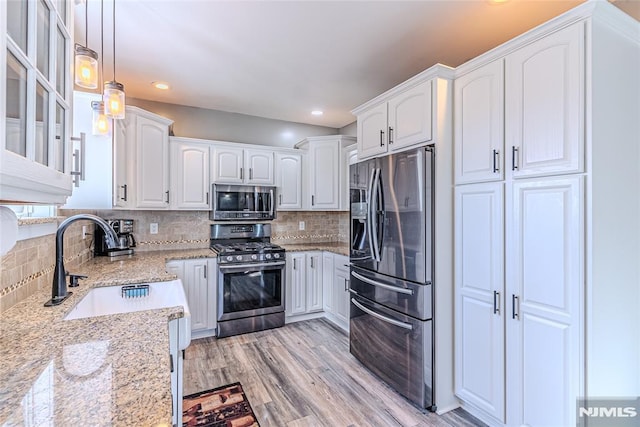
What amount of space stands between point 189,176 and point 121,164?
73cm

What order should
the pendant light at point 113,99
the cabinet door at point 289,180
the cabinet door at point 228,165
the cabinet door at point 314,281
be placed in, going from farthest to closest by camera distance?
the cabinet door at point 289,180 → the cabinet door at point 314,281 → the cabinet door at point 228,165 → the pendant light at point 113,99

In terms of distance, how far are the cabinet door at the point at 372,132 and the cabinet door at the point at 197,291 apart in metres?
2.00

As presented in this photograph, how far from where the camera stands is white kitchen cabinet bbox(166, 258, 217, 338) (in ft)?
10.3

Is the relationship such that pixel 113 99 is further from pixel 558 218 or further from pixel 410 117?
pixel 558 218

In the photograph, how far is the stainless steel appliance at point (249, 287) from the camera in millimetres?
3256

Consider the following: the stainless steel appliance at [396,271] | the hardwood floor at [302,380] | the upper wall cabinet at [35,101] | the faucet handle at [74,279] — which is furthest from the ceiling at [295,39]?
the hardwood floor at [302,380]

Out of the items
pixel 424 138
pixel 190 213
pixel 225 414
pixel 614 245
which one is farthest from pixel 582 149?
pixel 190 213

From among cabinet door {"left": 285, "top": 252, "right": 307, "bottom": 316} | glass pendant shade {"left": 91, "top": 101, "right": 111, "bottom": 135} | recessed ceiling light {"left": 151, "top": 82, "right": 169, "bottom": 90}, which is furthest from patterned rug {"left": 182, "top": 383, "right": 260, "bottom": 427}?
recessed ceiling light {"left": 151, "top": 82, "right": 169, "bottom": 90}

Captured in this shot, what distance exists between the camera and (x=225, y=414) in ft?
6.65

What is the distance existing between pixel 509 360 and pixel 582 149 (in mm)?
1206

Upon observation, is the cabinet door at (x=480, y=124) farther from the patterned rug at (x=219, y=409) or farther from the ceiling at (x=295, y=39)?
the patterned rug at (x=219, y=409)

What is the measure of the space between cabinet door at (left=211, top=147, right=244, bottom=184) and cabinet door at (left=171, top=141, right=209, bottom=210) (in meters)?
0.10

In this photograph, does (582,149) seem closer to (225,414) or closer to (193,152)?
(225,414)

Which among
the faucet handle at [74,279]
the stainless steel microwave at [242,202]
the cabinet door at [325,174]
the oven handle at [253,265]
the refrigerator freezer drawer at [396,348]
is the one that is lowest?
the refrigerator freezer drawer at [396,348]
